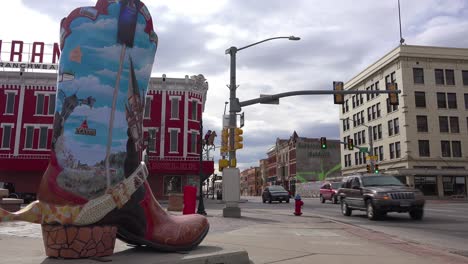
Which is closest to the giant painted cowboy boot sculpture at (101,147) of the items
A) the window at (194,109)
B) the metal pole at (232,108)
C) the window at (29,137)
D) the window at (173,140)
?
the metal pole at (232,108)

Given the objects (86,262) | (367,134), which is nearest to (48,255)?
(86,262)

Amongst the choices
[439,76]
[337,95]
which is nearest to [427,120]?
[439,76]

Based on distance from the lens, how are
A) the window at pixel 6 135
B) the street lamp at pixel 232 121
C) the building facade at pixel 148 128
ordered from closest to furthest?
the street lamp at pixel 232 121 < the building facade at pixel 148 128 < the window at pixel 6 135

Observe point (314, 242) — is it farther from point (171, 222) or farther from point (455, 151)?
Result: point (455, 151)

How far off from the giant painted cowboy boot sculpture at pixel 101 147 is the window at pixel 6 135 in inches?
1307

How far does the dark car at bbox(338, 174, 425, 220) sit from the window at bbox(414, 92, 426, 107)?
106ft

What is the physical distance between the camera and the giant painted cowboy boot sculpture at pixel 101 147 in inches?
156

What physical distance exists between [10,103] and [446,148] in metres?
42.3

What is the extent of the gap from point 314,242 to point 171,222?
4.33 m

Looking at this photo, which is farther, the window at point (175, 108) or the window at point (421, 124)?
the window at point (421, 124)

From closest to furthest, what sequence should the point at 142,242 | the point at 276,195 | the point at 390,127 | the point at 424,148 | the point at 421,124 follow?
1. the point at 142,242
2. the point at 276,195
3. the point at 424,148
4. the point at 421,124
5. the point at 390,127

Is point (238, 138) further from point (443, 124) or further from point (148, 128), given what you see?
point (443, 124)

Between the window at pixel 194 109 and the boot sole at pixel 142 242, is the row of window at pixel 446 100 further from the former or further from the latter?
the boot sole at pixel 142 242

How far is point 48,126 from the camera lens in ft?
111
